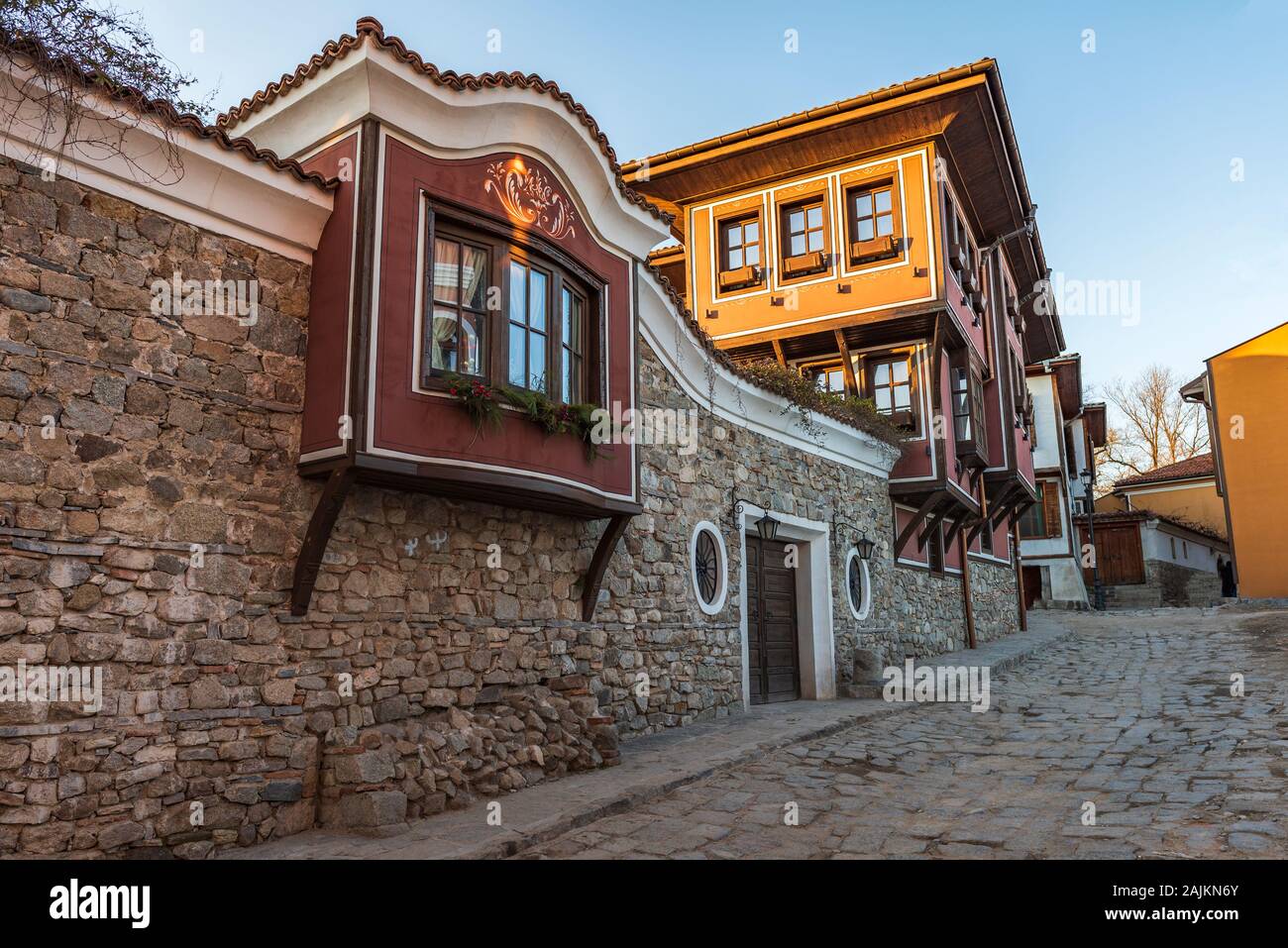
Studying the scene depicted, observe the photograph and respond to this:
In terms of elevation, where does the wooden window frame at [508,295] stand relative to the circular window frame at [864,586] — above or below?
above

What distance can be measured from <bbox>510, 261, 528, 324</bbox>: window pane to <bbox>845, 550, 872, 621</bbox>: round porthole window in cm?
698

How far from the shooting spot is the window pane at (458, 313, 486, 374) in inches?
249

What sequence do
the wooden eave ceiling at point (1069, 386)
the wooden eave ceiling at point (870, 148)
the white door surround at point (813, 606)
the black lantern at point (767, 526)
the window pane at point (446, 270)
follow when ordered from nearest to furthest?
the window pane at point (446, 270) < the black lantern at point (767, 526) < the white door surround at point (813, 606) < the wooden eave ceiling at point (870, 148) < the wooden eave ceiling at point (1069, 386)

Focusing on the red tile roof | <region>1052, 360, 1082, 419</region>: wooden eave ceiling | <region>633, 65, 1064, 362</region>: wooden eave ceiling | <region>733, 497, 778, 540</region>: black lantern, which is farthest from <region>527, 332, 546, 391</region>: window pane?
the red tile roof

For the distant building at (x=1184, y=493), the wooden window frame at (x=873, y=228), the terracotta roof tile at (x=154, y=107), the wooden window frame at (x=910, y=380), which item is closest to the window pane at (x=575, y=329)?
the terracotta roof tile at (x=154, y=107)

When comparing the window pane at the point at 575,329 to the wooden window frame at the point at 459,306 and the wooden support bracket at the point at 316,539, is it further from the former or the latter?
the wooden support bracket at the point at 316,539

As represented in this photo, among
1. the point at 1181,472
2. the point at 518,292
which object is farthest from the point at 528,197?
the point at 1181,472

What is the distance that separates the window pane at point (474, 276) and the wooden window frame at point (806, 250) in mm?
8697

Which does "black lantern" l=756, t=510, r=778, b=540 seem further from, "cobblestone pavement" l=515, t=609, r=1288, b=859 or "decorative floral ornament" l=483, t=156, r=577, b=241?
"decorative floral ornament" l=483, t=156, r=577, b=241

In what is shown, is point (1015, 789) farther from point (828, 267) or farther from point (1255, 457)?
point (1255, 457)

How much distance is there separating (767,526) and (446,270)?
559cm

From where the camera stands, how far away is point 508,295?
6594 mm

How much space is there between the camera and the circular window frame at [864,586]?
12.1 m

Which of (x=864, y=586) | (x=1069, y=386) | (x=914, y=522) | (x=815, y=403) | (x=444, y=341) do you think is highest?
(x=1069, y=386)
